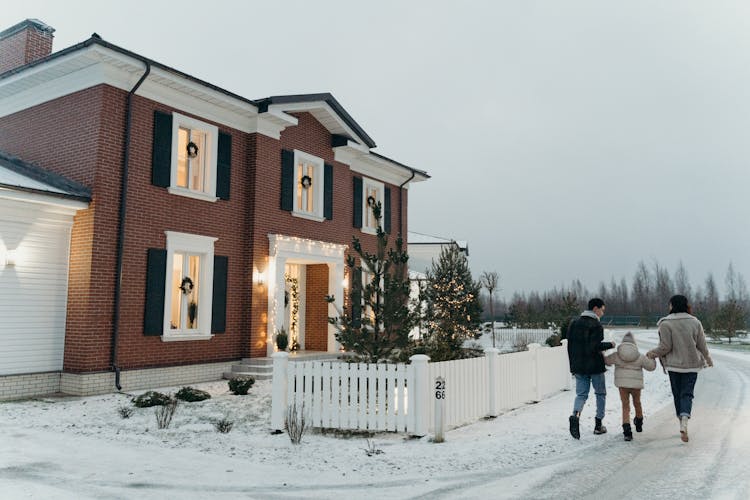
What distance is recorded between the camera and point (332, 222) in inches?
662

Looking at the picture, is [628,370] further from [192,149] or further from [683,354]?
[192,149]

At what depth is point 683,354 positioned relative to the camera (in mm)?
7062

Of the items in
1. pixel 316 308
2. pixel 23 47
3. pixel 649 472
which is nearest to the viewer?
pixel 649 472

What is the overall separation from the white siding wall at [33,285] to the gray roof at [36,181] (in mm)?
395

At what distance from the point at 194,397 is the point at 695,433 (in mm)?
8074

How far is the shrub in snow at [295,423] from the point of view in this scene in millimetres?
7133

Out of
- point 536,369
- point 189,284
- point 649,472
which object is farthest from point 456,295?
point 649,472

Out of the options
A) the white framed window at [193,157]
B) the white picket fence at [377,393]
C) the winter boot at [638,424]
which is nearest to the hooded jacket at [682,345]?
the winter boot at [638,424]

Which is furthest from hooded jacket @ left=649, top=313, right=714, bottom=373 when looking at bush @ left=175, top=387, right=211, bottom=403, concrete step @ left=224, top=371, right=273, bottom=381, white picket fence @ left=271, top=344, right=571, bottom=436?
concrete step @ left=224, top=371, right=273, bottom=381

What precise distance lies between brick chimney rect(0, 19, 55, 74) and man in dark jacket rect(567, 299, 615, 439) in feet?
46.6

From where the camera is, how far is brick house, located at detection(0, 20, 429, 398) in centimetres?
1119

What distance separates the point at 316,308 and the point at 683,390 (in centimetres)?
1164

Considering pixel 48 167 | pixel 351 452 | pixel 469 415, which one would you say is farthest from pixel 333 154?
pixel 351 452

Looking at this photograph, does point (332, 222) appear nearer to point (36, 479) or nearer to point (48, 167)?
point (48, 167)
